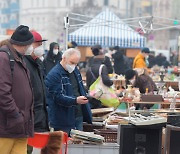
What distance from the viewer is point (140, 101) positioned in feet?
37.1

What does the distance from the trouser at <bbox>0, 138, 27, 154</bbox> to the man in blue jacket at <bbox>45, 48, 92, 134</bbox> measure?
200 centimetres

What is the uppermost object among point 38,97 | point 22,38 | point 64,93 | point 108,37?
point 22,38

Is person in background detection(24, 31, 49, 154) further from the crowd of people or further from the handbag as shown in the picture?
the handbag

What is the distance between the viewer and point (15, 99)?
6492 millimetres

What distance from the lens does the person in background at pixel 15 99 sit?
6.37 m

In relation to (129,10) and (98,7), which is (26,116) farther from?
(129,10)

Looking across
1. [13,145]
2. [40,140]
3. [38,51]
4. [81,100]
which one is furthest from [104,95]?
[13,145]

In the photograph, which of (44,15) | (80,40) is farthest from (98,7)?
(80,40)

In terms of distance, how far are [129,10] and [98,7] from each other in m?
12.4

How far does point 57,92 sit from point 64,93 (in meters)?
Answer: 0.09

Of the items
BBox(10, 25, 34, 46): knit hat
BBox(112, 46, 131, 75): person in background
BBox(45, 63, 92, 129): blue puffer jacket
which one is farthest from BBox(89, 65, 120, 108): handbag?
BBox(112, 46, 131, 75): person in background

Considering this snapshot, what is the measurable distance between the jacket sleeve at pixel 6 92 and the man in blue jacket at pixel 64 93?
221 centimetres

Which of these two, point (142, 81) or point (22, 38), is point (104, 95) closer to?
point (142, 81)

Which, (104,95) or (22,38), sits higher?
(22,38)
